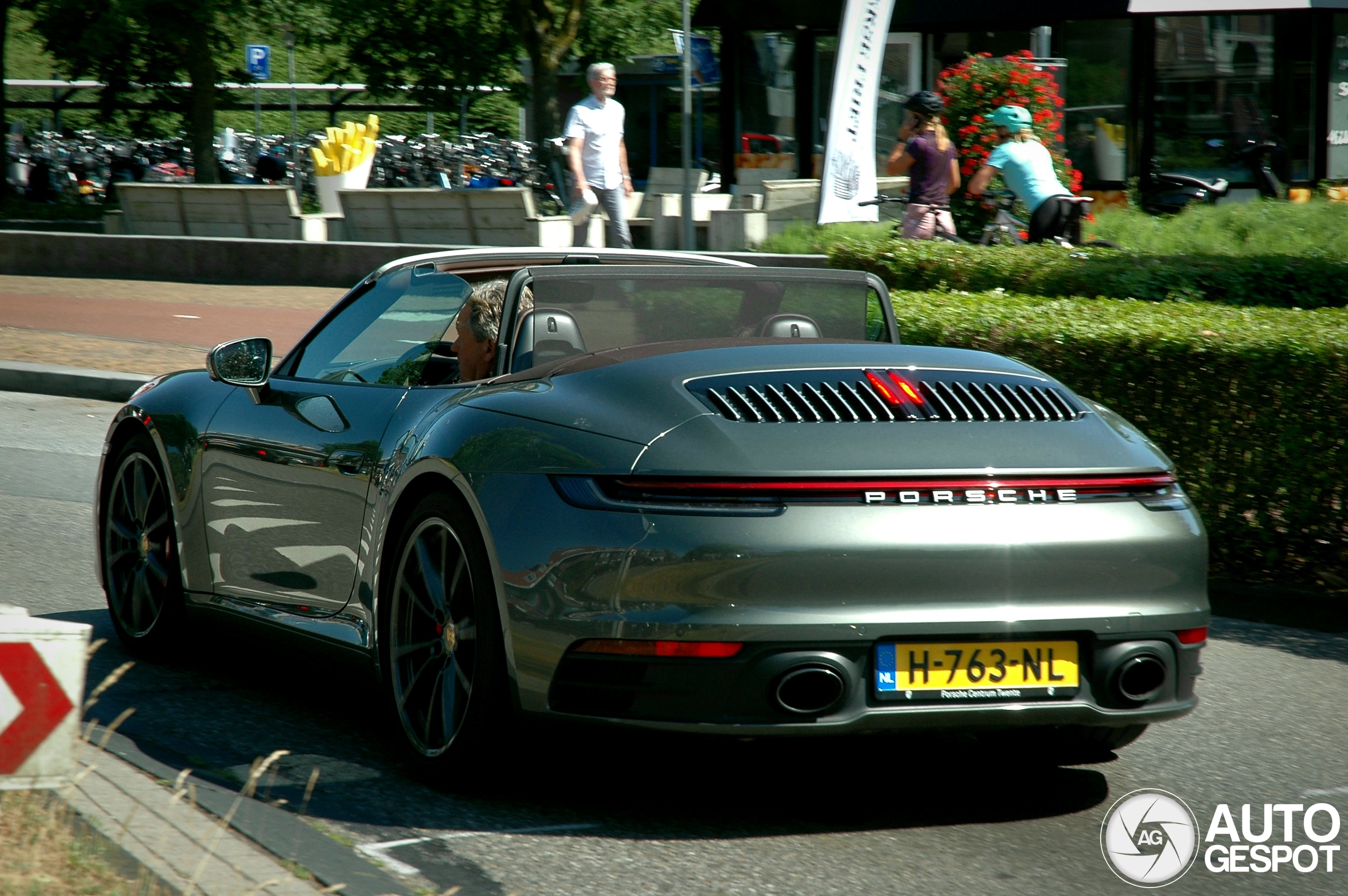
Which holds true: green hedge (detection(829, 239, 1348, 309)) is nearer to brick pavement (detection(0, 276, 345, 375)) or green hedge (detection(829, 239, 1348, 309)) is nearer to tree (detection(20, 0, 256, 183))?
brick pavement (detection(0, 276, 345, 375))

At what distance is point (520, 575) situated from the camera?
12.4 ft

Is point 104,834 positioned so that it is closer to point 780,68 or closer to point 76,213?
point 780,68

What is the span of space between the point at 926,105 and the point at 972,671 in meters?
11.5

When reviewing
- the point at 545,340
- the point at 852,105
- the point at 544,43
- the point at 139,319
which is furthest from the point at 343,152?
the point at 545,340

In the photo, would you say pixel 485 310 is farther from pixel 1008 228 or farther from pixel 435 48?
pixel 435 48

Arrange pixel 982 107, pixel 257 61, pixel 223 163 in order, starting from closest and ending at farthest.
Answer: pixel 982 107 → pixel 257 61 → pixel 223 163

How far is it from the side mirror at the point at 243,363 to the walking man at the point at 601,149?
35.4 feet

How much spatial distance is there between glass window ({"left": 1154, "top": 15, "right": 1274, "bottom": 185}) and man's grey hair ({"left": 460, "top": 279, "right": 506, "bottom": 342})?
1913cm

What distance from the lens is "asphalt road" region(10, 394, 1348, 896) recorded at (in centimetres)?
369

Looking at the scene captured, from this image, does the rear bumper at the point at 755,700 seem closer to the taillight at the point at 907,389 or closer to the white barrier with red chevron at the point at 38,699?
the taillight at the point at 907,389

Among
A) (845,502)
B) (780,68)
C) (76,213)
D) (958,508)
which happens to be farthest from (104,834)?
(76,213)

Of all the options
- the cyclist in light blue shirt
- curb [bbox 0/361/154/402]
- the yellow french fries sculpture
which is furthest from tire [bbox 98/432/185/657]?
the yellow french fries sculpture

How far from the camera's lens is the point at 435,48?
34.1 m

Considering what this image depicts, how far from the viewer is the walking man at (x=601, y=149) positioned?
15.9m
